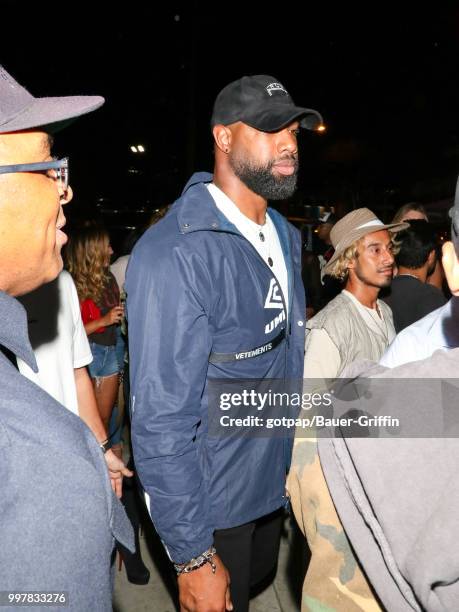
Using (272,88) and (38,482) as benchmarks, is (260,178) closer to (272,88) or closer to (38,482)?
(272,88)

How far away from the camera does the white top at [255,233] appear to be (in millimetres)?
2359

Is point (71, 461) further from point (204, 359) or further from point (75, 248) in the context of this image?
point (75, 248)

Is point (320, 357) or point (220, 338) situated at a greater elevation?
point (220, 338)

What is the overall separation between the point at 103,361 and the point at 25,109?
10.5ft

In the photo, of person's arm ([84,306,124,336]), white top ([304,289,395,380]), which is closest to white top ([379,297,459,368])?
white top ([304,289,395,380])

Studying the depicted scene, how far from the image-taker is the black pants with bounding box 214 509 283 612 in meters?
2.10

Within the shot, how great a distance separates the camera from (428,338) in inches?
72.2

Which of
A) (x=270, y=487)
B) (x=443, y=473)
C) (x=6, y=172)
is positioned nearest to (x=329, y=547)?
(x=443, y=473)

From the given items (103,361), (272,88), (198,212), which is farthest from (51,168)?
(103,361)

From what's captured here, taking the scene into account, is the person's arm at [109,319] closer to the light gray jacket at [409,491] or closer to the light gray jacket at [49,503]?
the light gray jacket at [49,503]

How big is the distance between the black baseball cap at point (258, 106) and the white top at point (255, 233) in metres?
0.39

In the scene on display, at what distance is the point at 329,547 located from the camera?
1134 millimetres

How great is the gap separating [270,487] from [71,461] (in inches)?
59.5

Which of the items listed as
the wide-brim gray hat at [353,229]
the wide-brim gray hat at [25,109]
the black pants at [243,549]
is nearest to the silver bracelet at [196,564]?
the black pants at [243,549]
